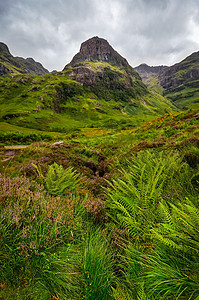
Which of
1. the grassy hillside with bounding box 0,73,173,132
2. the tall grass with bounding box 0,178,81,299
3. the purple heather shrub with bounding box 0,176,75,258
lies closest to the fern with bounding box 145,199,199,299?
the tall grass with bounding box 0,178,81,299

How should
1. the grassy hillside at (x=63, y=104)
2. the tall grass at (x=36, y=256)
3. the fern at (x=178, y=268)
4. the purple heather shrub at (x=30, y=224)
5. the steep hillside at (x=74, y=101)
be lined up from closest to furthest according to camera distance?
the fern at (x=178, y=268)
the tall grass at (x=36, y=256)
the purple heather shrub at (x=30, y=224)
the grassy hillside at (x=63, y=104)
the steep hillside at (x=74, y=101)

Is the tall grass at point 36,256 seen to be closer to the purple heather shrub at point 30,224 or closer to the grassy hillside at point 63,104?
A: the purple heather shrub at point 30,224

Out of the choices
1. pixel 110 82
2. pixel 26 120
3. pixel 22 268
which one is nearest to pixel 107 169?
pixel 22 268

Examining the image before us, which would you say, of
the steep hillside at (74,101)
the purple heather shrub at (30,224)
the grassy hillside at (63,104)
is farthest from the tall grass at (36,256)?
the grassy hillside at (63,104)

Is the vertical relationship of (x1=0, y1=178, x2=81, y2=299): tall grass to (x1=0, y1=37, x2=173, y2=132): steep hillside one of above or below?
below

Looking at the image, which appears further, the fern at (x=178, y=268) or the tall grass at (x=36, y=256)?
the tall grass at (x=36, y=256)

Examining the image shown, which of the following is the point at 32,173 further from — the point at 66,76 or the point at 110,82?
the point at 110,82

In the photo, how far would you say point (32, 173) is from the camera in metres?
4.20

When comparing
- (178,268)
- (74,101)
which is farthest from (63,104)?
(178,268)

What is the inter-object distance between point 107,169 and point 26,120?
6004cm

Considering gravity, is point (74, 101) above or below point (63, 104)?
above

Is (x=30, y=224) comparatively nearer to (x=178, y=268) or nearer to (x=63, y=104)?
(x=178, y=268)

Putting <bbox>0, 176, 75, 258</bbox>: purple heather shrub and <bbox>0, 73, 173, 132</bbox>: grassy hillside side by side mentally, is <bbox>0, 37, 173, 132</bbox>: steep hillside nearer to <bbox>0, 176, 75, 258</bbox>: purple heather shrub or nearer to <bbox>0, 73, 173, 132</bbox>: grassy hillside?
<bbox>0, 73, 173, 132</bbox>: grassy hillside

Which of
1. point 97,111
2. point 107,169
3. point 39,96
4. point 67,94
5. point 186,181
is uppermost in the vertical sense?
point 67,94
